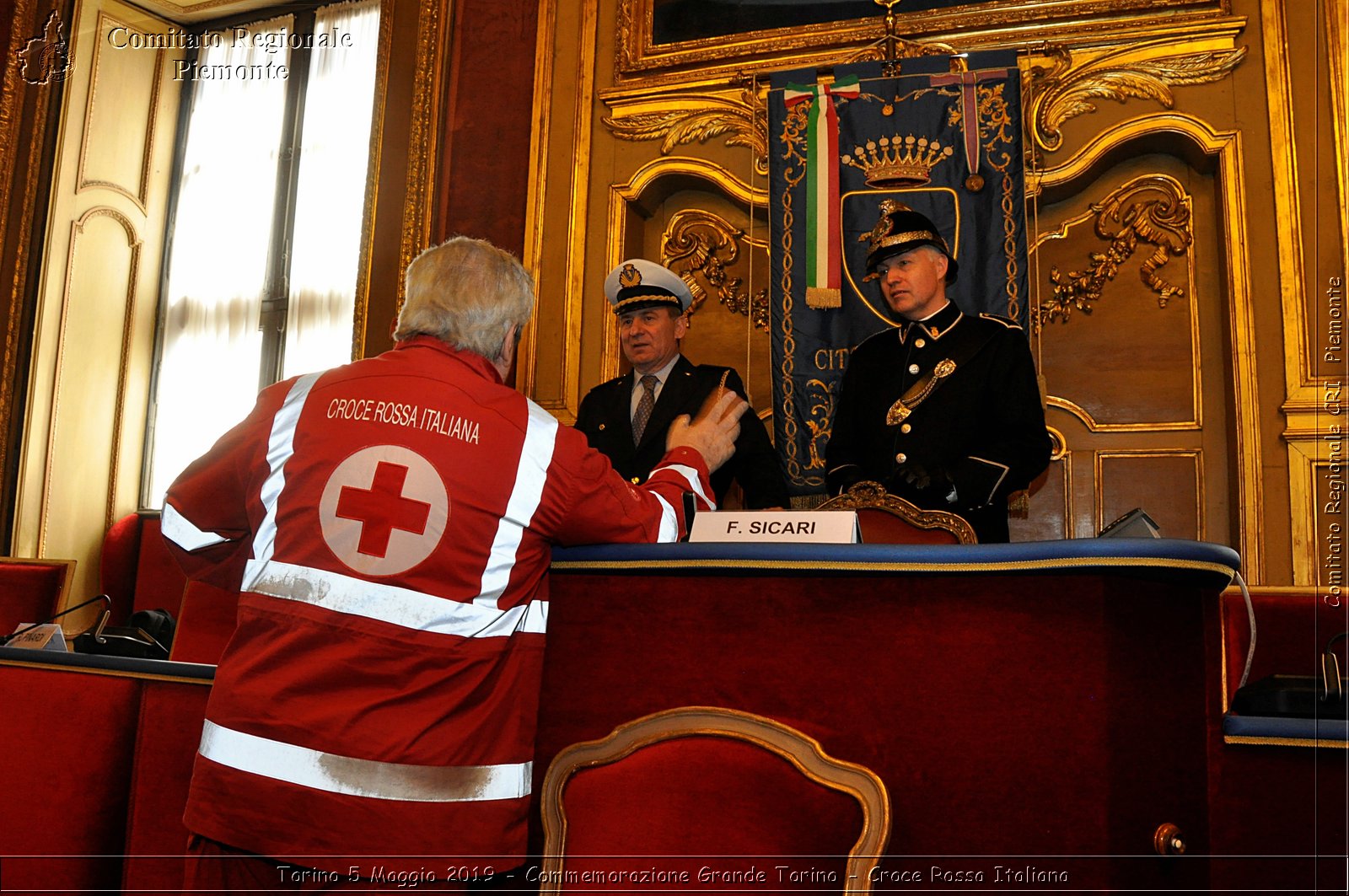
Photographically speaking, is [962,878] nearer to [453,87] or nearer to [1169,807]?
[1169,807]

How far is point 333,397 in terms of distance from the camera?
1.67 m

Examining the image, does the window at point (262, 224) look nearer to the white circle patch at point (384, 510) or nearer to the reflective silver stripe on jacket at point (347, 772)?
the white circle patch at point (384, 510)

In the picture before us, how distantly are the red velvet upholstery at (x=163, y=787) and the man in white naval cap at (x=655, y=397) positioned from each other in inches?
60.3

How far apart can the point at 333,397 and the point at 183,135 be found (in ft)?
17.7

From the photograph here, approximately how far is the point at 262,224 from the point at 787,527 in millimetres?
5134

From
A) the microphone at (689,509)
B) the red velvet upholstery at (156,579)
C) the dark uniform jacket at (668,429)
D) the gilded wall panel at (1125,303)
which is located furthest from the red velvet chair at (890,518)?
the red velvet upholstery at (156,579)

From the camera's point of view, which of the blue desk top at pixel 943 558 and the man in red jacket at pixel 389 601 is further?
the man in red jacket at pixel 389 601

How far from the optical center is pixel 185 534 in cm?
179

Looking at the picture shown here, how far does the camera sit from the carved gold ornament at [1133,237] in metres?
4.10

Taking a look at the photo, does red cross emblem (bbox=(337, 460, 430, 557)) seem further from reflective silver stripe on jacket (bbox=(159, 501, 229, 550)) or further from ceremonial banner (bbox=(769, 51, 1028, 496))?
ceremonial banner (bbox=(769, 51, 1028, 496))

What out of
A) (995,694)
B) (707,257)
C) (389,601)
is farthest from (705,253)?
(995,694)

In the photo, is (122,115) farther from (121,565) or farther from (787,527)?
(787,527)

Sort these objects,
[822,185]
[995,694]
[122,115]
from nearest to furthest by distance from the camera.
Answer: [995,694] < [822,185] < [122,115]

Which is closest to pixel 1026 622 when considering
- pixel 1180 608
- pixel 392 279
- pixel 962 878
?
pixel 1180 608
